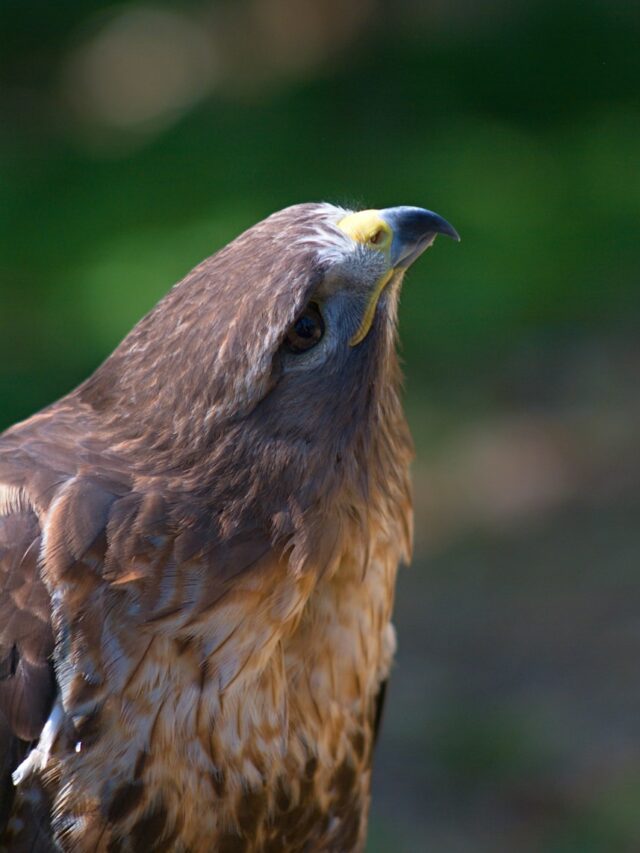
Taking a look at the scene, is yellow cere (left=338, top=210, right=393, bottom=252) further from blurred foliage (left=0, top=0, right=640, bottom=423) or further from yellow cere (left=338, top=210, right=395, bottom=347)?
blurred foliage (left=0, top=0, right=640, bottom=423)

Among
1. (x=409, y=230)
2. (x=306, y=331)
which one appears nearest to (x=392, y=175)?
(x=409, y=230)

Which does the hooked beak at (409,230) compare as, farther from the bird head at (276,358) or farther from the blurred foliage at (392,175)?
the blurred foliage at (392,175)

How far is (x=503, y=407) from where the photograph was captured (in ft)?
25.9

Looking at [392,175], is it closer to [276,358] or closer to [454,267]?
[454,267]

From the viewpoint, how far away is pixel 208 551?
2951mm

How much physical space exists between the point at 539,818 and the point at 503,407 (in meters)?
2.88

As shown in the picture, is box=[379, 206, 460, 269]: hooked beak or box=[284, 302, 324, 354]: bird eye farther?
box=[379, 206, 460, 269]: hooked beak

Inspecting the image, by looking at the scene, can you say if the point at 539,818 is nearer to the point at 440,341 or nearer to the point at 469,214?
the point at 440,341

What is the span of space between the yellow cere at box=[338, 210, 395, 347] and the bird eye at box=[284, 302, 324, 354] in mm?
82

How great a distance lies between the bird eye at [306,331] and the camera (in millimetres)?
2947

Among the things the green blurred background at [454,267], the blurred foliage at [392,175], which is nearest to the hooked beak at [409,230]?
the green blurred background at [454,267]

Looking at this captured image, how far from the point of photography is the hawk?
9.41ft

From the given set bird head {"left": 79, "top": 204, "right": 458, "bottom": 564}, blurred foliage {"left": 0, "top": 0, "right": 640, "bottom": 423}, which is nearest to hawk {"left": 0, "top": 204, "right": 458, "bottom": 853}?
bird head {"left": 79, "top": 204, "right": 458, "bottom": 564}

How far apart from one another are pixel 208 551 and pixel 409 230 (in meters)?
0.74
